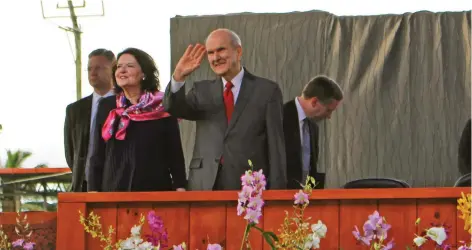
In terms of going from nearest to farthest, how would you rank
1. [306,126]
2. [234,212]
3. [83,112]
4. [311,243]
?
[311,243] → [234,212] → [306,126] → [83,112]

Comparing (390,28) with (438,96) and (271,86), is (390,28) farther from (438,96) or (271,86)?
(271,86)

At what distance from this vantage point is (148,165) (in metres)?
5.31

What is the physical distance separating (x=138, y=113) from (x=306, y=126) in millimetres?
855

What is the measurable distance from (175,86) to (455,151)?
387 centimetres

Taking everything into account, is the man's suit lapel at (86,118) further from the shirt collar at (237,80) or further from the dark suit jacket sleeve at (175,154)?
the shirt collar at (237,80)

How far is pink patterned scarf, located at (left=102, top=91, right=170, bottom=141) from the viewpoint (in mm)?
5316

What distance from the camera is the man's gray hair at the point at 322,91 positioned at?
5.85 m

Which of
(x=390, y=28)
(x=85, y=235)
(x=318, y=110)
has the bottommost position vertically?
(x=85, y=235)

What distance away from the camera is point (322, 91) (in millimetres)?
5922

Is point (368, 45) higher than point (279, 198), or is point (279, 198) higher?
point (368, 45)

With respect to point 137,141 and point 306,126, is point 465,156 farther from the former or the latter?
point 137,141

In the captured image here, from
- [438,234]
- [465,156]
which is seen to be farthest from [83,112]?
[438,234]

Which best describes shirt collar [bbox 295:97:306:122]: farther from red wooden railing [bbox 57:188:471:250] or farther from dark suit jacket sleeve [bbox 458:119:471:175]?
red wooden railing [bbox 57:188:471:250]

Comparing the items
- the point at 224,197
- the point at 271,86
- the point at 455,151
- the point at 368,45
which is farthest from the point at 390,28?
the point at 224,197
